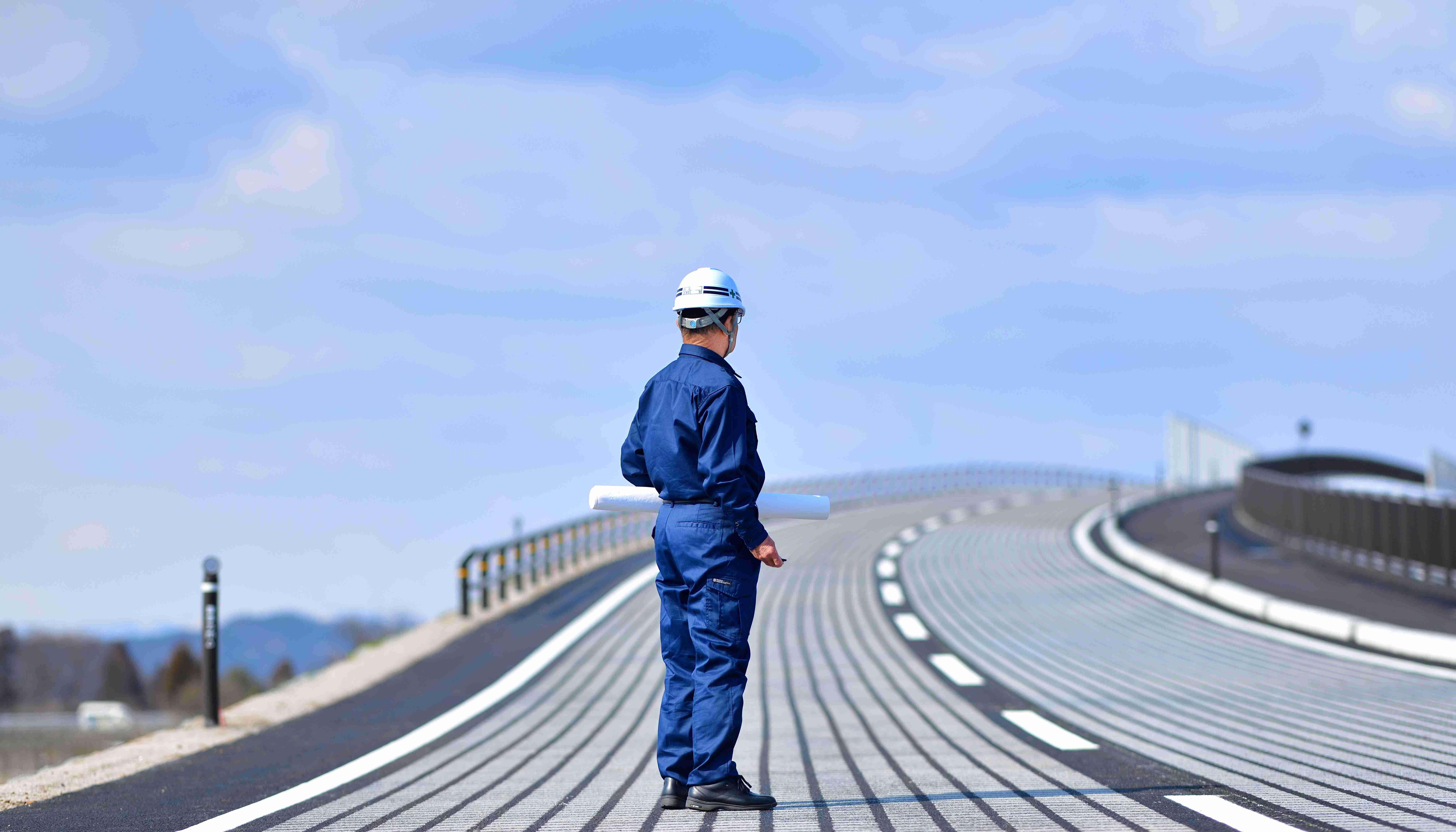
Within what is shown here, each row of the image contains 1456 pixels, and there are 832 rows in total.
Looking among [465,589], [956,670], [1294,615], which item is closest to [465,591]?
[465,589]

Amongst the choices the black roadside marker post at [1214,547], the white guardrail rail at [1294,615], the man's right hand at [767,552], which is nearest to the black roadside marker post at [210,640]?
the man's right hand at [767,552]

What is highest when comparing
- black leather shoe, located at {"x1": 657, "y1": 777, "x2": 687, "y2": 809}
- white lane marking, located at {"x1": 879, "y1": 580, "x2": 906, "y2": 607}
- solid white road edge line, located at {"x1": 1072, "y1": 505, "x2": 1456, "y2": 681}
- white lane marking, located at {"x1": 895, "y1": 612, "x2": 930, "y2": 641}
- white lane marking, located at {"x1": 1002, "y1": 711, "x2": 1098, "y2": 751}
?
black leather shoe, located at {"x1": 657, "y1": 777, "x2": 687, "y2": 809}

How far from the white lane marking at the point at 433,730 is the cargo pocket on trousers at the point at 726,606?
2190 millimetres

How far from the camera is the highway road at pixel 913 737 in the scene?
5.26 metres

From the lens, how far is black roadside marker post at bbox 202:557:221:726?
10125mm

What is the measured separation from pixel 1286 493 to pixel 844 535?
31.8 ft

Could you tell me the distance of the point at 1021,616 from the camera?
1588 centimetres

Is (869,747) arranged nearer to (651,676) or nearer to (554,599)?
(651,676)

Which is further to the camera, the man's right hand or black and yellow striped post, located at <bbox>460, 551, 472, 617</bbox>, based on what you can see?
black and yellow striped post, located at <bbox>460, 551, 472, 617</bbox>

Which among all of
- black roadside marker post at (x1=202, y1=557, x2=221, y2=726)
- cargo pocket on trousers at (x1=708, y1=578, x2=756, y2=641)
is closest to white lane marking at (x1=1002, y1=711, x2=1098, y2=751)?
cargo pocket on trousers at (x1=708, y1=578, x2=756, y2=641)

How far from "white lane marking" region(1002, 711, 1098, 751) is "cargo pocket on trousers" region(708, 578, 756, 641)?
3.12 metres

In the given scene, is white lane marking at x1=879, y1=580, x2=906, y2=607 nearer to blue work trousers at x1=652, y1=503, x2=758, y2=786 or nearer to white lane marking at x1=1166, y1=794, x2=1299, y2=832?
white lane marking at x1=1166, y1=794, x2=1299, y2=832

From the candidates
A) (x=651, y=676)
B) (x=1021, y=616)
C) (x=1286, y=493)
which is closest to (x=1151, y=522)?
(x=1286, y=493)

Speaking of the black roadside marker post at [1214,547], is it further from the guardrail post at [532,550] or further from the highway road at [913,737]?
the guardrail post at [532,550]
